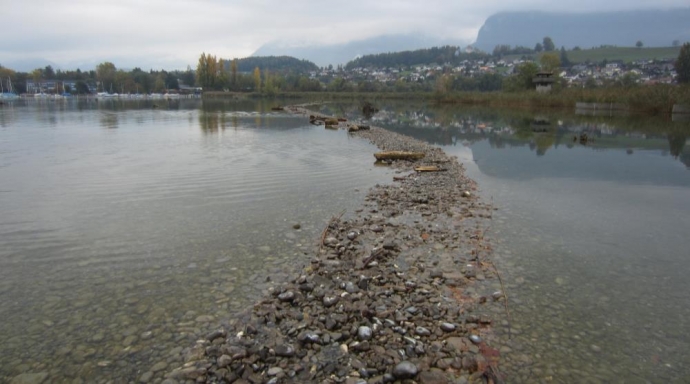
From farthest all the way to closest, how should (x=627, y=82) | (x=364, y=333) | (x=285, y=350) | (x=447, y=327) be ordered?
(x=627, y=82) → (x=447, y=327) → (x=364, y=333) → (x=285, y=350)

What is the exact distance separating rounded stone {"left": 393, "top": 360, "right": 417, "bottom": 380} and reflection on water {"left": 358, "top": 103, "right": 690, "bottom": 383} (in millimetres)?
1436

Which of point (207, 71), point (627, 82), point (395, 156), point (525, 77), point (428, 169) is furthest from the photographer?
point (207, 71)

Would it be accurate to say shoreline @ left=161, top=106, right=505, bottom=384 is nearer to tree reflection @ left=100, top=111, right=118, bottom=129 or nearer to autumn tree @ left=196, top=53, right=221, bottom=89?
tree reflection @ left=100, top=111, right=118, bottom=129

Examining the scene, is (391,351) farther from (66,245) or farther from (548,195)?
(548,195)

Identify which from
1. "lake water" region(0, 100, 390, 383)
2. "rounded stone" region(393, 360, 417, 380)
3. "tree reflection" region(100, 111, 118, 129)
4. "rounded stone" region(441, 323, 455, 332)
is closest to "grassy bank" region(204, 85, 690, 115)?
"lake water" region(0, 100, 390, 383)

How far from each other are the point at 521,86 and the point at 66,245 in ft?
420

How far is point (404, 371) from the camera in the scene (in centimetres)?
586

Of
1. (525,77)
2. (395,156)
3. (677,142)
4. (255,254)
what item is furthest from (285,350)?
(525,77)

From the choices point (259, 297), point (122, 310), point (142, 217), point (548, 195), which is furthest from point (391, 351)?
point (548, 195)

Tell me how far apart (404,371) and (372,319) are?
1420 millimetres

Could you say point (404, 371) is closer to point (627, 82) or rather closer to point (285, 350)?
point (285, 350)

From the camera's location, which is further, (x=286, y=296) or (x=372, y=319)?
(x=286, y=296)

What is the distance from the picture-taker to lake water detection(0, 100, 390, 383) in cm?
682

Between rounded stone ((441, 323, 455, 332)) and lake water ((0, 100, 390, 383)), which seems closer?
lake water ((0, 100, 390, 383))
